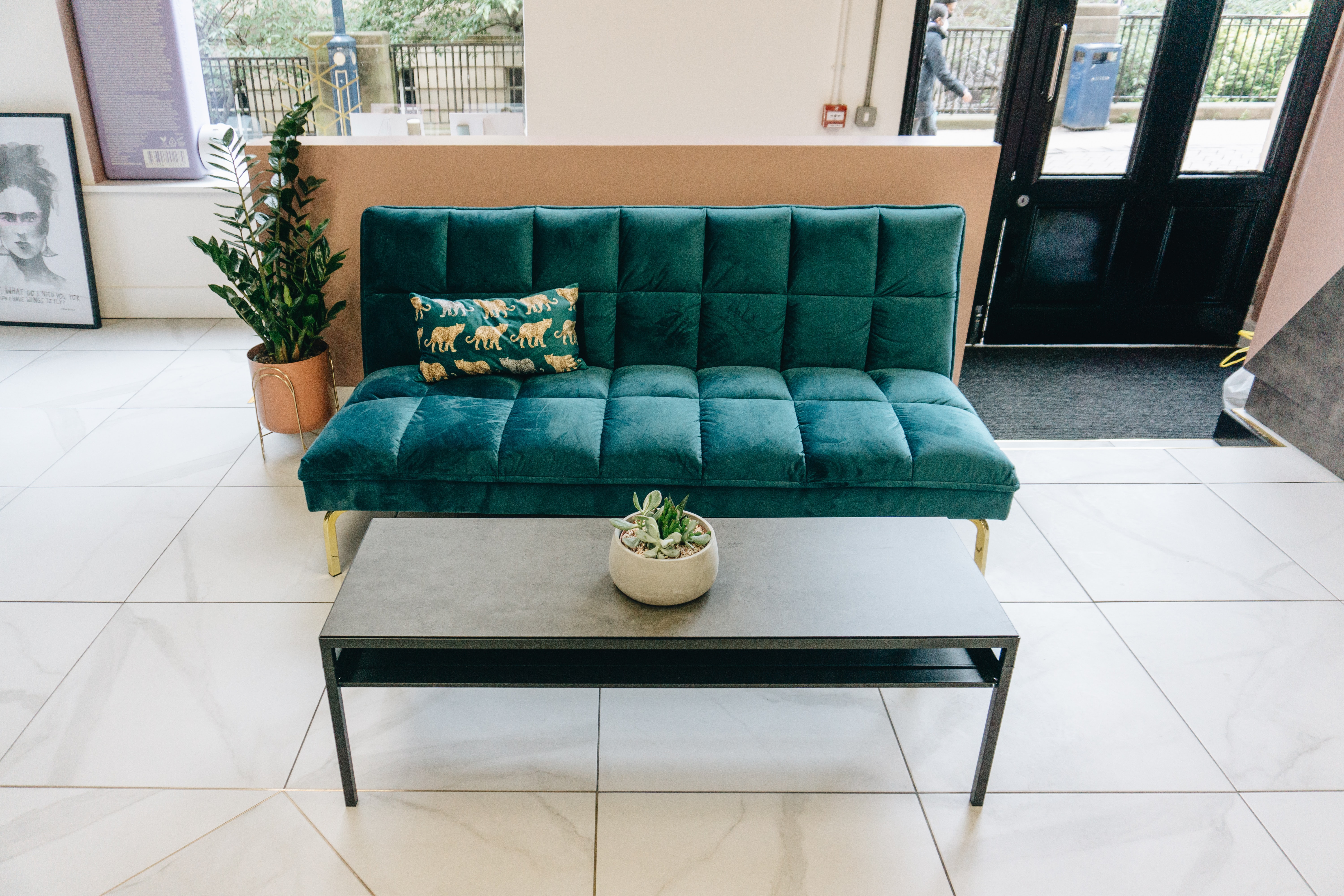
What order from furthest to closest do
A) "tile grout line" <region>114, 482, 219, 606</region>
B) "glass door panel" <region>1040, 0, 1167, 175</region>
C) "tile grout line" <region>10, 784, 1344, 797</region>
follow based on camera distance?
"glass door panel" <region>1040, 0, 1167, 175</region>
"tile grout line" <region>114, 482, 219, 606</region>
"tile grout line" <region>10, 784, 1344, 797</region>

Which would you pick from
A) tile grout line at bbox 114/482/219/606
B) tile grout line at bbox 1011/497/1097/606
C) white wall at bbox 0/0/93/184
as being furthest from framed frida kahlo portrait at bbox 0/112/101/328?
tile grout line at bbox 1011/497/1097/606

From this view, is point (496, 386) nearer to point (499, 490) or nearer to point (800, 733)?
point (499, 490)

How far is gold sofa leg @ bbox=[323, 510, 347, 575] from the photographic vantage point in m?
2.55

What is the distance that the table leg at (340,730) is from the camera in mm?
1700

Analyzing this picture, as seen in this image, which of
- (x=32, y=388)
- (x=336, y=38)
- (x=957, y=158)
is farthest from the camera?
(x=336, y=38)

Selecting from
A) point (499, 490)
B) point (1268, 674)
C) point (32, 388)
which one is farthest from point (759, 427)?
point (32, 388)

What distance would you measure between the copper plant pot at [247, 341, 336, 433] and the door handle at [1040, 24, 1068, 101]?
332cm

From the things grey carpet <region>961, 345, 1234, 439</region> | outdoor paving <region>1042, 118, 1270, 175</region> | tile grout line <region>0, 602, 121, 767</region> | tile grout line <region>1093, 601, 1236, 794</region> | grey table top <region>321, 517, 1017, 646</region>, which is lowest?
tile grout line <region>0, 602, 121, 767</region>

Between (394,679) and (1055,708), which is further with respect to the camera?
(1055,708)

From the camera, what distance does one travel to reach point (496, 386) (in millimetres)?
2789

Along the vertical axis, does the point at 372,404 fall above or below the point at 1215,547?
above

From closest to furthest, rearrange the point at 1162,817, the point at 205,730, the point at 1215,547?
the point at 1162,817 → the point at 205,730 → the point at 1215,547

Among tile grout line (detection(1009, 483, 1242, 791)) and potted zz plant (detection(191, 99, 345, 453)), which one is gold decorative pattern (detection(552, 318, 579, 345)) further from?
tile grout line (detection(1009, 483, 1242, 791))

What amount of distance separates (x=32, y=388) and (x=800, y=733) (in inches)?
141
